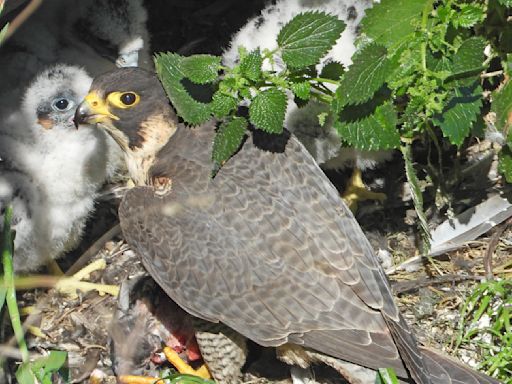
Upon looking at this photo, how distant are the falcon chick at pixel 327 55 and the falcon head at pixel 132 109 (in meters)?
0.55

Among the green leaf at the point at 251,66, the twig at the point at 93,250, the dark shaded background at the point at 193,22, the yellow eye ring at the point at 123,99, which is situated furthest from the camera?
the dark shaded background at the point at 193,22

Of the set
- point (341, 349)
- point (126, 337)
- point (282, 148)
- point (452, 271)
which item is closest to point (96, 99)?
point (282, 148)

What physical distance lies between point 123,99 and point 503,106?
157cm

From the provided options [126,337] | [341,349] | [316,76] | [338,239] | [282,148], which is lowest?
[126,337]

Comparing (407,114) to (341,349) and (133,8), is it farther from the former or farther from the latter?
(133,8)

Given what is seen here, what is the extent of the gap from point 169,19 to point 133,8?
37.4 inches

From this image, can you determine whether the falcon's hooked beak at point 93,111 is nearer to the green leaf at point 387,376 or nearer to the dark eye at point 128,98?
the dark eye at point 128,98

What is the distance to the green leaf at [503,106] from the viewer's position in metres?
3.81

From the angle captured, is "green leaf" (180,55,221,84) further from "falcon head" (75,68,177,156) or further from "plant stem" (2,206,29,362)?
"plant stem" (2,206,29,362)

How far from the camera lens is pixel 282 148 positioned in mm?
3869

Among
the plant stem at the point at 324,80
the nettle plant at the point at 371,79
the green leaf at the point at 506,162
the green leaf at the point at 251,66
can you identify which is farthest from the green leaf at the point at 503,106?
the green leaf at the point at 251,66

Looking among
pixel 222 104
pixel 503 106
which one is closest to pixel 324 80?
pixel 222 104

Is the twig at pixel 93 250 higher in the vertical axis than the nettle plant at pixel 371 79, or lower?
lower

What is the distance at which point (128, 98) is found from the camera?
12.9 feet
